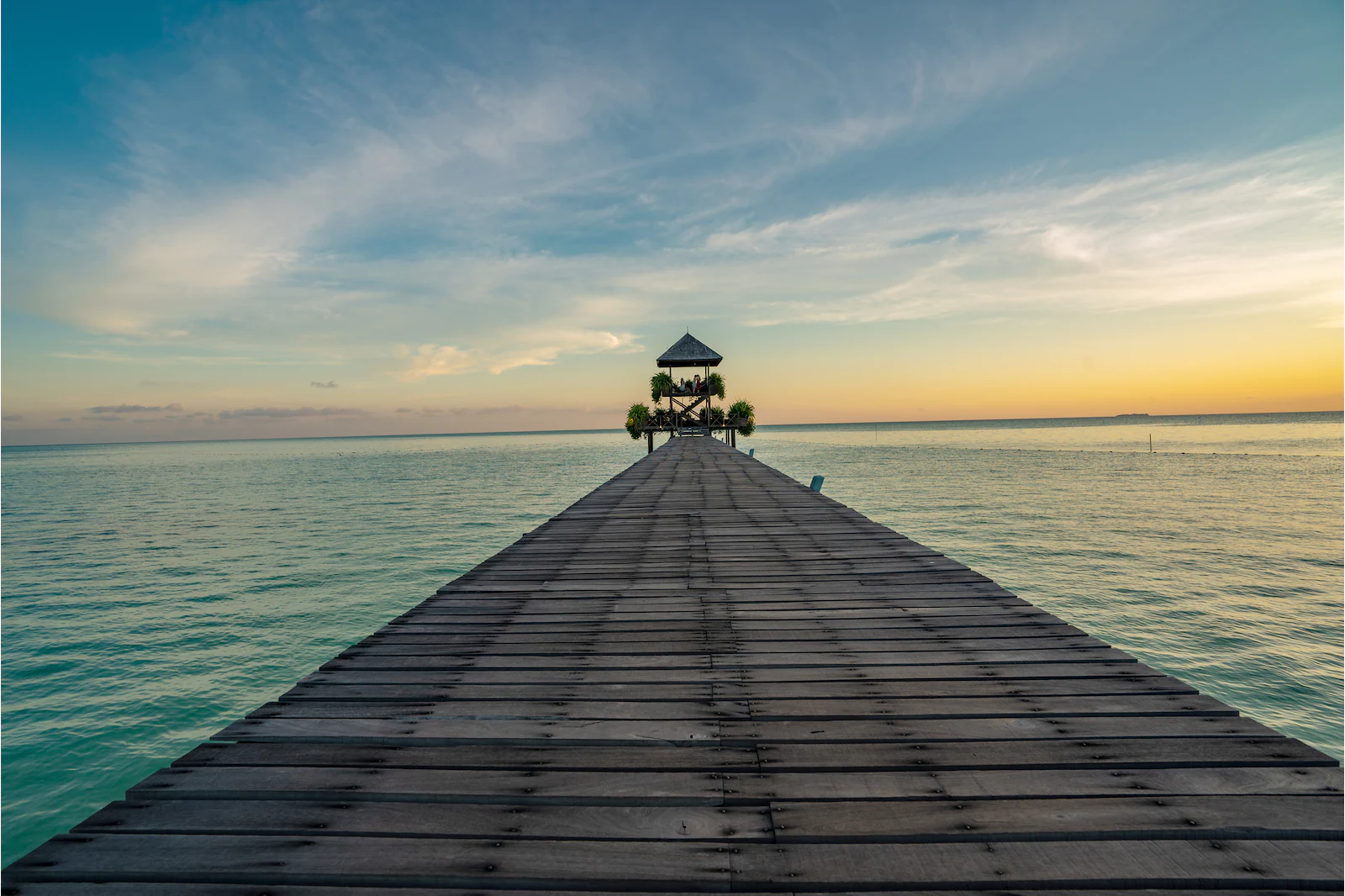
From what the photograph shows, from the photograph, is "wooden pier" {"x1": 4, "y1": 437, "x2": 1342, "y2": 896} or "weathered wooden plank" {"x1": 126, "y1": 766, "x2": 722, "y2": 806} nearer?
"wooden pier" {"x1": 4, "y1": 437, "x2": 1342, "y2": 896}

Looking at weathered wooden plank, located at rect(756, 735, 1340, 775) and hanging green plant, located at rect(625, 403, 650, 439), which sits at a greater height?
hanging green plant, located at rect(625, 403, 650, 439)

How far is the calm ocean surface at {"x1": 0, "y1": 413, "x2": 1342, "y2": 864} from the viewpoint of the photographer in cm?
718

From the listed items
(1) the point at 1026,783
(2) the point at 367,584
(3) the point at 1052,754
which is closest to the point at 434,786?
(1) the point at 1026,783

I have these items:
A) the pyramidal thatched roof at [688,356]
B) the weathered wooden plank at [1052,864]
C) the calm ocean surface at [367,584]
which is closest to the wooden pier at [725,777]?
the weathered wooden plank at [1052,864]

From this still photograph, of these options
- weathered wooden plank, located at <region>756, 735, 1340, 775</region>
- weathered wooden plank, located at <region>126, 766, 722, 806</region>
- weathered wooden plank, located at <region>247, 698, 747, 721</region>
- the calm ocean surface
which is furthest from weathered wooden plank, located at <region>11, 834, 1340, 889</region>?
the calm ocean surface

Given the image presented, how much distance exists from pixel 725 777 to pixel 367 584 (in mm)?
13523

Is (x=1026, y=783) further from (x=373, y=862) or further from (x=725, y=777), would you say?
(x=373, y=862)

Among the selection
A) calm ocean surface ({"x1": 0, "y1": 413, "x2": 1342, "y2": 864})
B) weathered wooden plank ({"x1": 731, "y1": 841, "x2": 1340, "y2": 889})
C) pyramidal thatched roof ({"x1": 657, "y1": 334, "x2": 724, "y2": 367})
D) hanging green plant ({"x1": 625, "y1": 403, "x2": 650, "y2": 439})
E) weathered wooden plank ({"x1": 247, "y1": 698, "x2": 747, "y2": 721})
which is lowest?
calm ocean surface ({"x1": 0, "y1": 413, "x2": 1342, "y2": 864})

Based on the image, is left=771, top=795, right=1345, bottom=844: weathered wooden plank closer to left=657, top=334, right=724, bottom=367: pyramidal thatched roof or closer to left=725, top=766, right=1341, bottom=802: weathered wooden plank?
left=725, top=766, right=1341, bottom=802: weathered wooden plank

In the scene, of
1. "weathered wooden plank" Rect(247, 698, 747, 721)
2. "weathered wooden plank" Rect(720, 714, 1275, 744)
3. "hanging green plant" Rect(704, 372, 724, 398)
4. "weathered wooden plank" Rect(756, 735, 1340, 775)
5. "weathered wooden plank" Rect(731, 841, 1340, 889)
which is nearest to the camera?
"weathered wooden plank" Rect(731, 841, 1340, 889)

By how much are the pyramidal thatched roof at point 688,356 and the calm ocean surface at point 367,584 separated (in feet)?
29.0

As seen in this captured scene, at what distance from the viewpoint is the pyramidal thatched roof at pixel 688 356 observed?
97.2 ft

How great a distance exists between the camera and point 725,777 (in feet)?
8.09

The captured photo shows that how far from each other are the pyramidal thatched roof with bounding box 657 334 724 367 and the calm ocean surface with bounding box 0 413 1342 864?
8.84 meters
